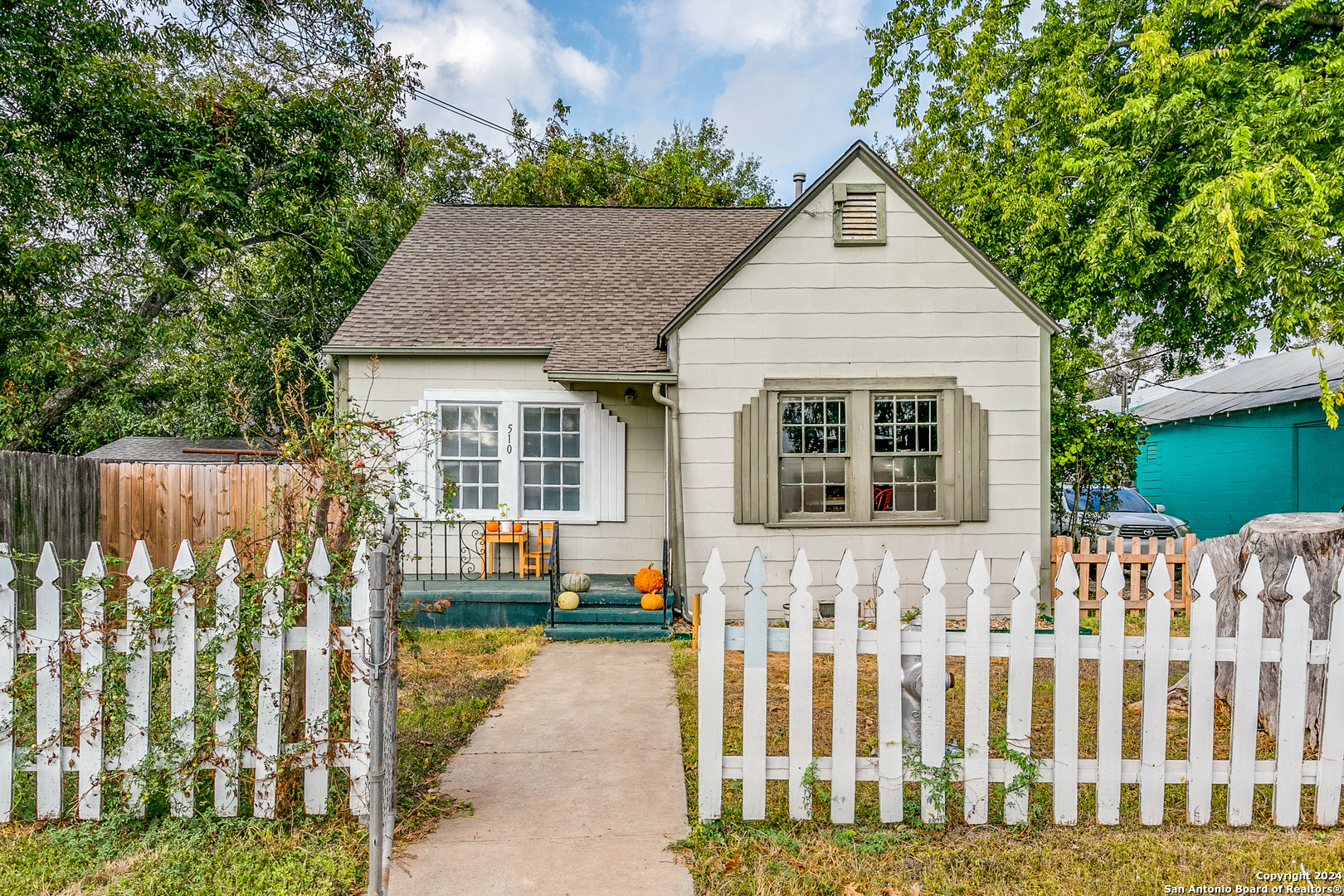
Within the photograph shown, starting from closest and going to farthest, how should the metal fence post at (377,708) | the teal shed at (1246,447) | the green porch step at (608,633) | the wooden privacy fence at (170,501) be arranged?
the metal fence post at (377,708) → the green porch step at (608,633) → the wooden privacy fence at (170,501) → the teal shed at (1246,447)

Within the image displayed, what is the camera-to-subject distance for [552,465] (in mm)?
8828

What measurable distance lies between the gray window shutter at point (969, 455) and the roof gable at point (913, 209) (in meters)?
1.13

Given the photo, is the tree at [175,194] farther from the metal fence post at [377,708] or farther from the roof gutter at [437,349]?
the metal fence post at [377,708]

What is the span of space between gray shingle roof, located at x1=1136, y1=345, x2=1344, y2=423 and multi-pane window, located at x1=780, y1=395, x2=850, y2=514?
1093cm

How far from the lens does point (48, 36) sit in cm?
1075

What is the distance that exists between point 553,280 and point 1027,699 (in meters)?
8.43

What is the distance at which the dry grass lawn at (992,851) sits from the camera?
266 cm

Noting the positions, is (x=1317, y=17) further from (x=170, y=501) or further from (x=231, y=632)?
(x=170, y=501)

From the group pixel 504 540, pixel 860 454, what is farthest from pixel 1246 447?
pixel 504 540

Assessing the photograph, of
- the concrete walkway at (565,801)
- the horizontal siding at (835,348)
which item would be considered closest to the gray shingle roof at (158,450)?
the horizontal siding at (835,348)

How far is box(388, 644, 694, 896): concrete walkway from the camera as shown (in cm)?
271

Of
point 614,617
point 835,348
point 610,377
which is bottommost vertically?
point 614,617

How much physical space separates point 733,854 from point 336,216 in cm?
1379

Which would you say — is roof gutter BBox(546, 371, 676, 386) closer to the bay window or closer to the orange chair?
the bay window
